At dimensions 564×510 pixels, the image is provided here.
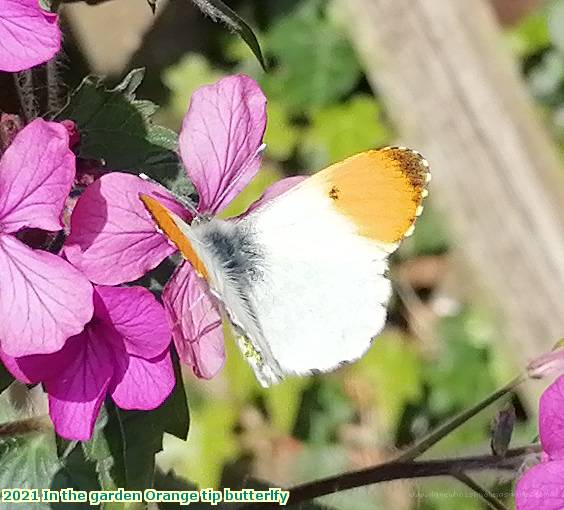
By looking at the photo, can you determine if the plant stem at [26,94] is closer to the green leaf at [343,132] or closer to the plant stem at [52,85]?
the plant stem at [52,85]

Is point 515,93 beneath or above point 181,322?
beneath

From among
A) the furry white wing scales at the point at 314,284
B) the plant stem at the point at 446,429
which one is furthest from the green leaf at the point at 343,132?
the furry white wing scales at the point at 314,284

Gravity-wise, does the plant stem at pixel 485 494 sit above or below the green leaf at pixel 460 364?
above

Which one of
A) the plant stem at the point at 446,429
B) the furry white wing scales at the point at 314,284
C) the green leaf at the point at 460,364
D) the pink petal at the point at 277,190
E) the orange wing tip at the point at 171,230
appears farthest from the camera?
the green leaf at the point at 460,364

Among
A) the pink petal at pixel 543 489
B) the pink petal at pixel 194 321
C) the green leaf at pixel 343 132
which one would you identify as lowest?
the green leaf at pixel 343 132

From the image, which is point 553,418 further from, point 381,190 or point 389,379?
point 389,379

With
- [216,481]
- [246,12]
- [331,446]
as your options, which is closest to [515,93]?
[246,12]

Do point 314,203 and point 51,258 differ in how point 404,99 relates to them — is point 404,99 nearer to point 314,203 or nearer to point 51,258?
point 314,203
